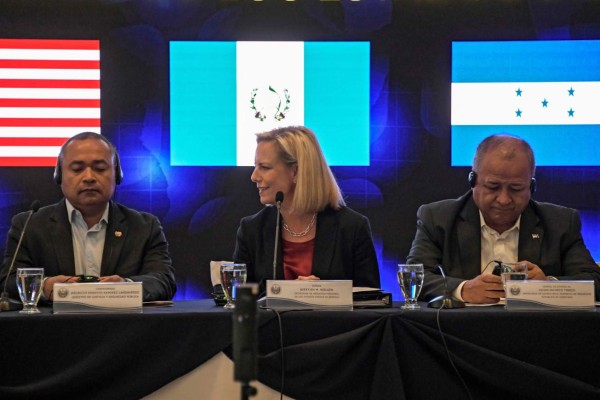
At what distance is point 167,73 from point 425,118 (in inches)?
63.6

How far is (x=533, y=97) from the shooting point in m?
5.42

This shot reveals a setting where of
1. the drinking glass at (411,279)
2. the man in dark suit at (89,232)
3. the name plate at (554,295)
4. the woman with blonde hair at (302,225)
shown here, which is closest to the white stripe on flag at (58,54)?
the man in dark suit at (89,232)

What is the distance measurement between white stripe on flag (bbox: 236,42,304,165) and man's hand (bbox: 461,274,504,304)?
2546 millimetres

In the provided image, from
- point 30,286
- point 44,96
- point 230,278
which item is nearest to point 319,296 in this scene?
point 230,278

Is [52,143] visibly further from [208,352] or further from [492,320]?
[492,320]

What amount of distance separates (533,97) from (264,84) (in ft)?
5.48

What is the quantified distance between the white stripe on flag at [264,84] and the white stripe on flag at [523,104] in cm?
99

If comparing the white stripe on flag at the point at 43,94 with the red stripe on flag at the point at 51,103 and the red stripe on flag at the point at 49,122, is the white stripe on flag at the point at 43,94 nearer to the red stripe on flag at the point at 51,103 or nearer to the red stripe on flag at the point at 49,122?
the red stripe on flag at the point at 51,103

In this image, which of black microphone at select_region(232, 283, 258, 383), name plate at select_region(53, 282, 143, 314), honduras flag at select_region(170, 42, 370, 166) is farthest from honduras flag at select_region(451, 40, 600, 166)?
black microphone at select_region(232, 283, 258, 383)

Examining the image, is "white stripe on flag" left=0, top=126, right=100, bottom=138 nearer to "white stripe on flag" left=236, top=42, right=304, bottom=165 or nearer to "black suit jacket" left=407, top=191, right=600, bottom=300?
"white stripe on flag" left=236, top=42, right=304, bottom=165

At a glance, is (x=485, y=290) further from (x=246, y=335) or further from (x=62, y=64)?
(x=62, y=64)

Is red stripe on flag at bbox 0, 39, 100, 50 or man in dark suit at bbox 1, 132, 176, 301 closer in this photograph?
man in dark suit at bbox 1, 132, 176, 301

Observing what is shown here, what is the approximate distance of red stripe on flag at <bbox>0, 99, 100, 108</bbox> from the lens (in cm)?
536

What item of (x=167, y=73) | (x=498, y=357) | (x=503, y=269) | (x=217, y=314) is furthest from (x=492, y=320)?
(x=167, y=73)
